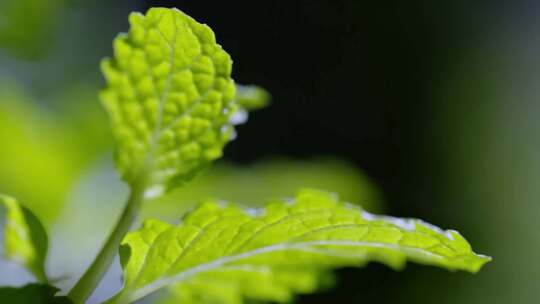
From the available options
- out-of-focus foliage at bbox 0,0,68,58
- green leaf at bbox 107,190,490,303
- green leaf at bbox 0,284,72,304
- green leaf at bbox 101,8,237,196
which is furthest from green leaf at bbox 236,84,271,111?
out-of-focus foliage at bbox 0,0,68,58

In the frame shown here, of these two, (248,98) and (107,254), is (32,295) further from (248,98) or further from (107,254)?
(248,98)

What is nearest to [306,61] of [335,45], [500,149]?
[335,45]

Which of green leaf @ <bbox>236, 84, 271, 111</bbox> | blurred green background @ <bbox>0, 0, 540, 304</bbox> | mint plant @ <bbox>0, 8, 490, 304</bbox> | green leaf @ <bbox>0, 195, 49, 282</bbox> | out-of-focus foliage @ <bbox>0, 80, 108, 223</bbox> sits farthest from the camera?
blurred green background @ <bbox>0, 0, 540, 304</bbox>

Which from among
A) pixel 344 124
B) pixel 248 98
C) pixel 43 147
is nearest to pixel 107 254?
pixel 248 98

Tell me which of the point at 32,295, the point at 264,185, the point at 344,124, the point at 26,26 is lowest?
the point at 32,295

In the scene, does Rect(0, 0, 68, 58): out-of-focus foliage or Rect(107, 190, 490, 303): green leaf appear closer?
Rect(107, 190, 490, 303): green leaf

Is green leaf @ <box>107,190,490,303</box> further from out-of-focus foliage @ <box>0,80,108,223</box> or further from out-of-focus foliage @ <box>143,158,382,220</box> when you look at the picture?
out-of-focus foliage @ <box>143,158,382,220</box>

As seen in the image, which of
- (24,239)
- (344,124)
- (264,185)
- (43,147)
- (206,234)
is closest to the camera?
(24,239)
